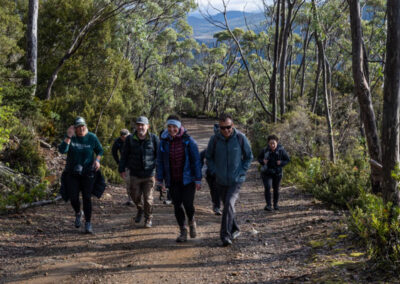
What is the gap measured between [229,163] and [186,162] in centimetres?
64

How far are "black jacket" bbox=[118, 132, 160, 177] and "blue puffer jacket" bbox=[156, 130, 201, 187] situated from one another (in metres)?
0.71

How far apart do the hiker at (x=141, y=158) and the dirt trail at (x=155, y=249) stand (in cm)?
75

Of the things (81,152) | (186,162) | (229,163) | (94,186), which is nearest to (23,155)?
(94,186)

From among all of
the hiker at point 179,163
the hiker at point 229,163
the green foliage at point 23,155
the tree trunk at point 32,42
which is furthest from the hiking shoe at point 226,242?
the tree trunk at point 32,42

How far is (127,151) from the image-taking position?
6410mm

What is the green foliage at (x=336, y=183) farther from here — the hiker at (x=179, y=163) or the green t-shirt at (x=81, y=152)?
the green t-shirt at (x=81, y=152)

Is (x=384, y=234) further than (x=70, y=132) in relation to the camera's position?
No

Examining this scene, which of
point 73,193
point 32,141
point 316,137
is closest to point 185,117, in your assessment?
point 316,137

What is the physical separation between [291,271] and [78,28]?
39.2ft

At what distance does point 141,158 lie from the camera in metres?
6.37

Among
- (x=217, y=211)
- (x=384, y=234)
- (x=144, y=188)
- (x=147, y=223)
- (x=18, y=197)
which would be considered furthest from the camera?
(x=217, y=211)

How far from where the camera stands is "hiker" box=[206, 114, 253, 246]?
219 inches

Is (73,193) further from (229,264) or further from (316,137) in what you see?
(316,137)

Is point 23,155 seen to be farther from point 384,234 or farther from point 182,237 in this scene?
point 384,234
